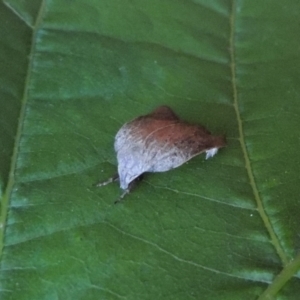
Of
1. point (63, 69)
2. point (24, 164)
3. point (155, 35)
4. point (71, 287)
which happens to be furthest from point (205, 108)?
point (71, 287)

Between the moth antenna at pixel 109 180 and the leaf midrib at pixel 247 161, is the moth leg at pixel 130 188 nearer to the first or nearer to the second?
the moth antenna at pixel 109 180

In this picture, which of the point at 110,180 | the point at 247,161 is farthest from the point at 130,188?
the point at 247,161

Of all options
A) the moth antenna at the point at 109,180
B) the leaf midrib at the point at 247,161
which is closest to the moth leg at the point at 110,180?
the moth antenna at the point at 109,180

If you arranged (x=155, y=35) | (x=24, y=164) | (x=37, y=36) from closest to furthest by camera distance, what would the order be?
(x=24, y=164), (x=37, y=36), (x=155, y=35)

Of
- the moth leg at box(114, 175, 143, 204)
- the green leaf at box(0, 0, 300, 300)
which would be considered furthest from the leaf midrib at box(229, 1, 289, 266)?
the moth leg at box(114, 175, 143, 204)

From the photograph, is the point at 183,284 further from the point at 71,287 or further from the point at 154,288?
the point at 71,287

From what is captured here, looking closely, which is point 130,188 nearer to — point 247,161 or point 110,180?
point 110,180
